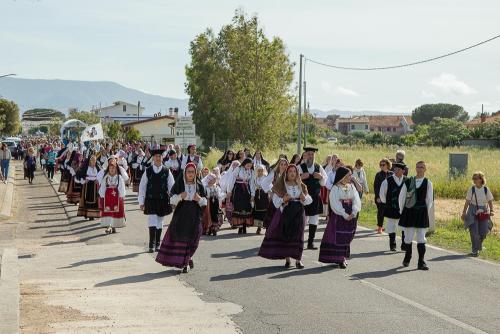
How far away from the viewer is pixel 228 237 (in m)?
17.3

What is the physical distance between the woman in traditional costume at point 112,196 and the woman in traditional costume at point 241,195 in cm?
243

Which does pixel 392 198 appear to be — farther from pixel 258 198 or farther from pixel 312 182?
pixel 258 198

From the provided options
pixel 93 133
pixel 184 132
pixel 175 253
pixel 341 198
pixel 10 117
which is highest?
pixel 10 117

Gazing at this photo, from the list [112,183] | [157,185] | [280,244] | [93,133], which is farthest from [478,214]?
[93,133]

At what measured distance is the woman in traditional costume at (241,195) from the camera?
18.2m

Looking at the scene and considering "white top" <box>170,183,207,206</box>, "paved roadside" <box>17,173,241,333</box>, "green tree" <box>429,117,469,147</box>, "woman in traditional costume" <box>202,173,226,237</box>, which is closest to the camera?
"paved roadside" <box>17,173,241,333</box>

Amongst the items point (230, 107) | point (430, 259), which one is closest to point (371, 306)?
point (430, 259)

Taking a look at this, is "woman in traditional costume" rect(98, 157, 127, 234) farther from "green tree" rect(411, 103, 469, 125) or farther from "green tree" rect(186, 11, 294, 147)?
"green tree" rect(411, 103, 469, 125)

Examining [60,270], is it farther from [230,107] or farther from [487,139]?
[487,139]

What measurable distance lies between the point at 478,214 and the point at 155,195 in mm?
5915

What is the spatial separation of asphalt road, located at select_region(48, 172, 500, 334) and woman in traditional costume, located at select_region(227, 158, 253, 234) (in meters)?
2.36

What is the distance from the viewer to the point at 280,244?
1277 centimetres

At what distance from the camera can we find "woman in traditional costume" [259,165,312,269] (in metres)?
12.7

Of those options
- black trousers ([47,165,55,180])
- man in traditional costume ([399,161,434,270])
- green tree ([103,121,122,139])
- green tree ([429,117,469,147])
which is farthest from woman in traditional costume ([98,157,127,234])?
green tree ([429,117,469,147])
